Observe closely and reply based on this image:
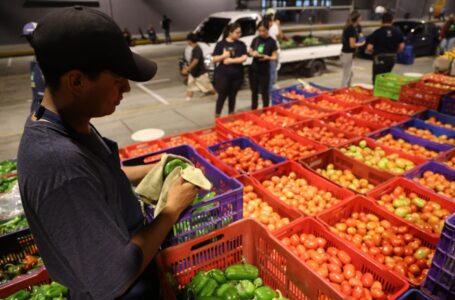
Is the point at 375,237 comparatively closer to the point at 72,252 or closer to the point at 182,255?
the point at 182,255

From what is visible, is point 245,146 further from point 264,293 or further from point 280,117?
point 264,293

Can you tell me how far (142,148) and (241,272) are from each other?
8.42ft

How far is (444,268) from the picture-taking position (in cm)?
187

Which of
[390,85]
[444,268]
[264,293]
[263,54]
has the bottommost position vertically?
[264,293]

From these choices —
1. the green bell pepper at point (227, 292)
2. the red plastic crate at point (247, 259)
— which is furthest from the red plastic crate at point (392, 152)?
the green bell pepper at point (227, 292)

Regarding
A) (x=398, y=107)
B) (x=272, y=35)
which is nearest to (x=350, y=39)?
(x=272, y=35)

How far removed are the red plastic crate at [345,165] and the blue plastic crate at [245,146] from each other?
1.04 ft

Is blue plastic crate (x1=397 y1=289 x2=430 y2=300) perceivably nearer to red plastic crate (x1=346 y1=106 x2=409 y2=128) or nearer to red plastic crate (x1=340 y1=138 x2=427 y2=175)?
red plastic crate (x1=340 y1=138 x2=427 y2=175)

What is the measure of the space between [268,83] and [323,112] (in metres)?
2.16

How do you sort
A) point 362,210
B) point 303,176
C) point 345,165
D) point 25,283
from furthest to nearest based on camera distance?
point 345,165 → point 303,176 → point 362,210 → point 25,283

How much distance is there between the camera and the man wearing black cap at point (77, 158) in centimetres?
108

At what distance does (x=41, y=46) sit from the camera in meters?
1.08

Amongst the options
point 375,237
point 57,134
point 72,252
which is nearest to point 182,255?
point 72,252

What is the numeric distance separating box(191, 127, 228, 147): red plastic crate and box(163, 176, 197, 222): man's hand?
2623 millimetres
